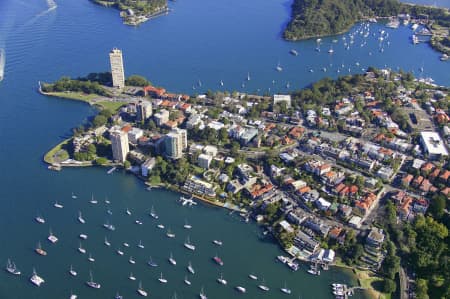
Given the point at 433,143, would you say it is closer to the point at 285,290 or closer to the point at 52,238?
the point at 285,290

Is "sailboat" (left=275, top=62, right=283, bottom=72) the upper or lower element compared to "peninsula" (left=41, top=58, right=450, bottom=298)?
upper

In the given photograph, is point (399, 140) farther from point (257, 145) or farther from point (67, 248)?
point (67, 248)

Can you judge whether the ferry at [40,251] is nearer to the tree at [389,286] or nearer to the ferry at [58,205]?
the ferry at [58,205]

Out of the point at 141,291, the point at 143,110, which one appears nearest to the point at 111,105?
the point at 143,110

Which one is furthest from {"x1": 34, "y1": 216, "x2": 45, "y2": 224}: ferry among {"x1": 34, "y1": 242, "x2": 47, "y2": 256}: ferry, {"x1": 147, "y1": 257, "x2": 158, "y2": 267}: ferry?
{"x1": 147, "y1": 257, "x2": 158, "y2": 267}: ferry

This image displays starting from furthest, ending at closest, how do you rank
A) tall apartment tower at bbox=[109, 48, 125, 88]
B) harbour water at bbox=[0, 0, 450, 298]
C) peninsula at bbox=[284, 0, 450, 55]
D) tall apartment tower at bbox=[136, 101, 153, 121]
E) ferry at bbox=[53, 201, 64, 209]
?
1. peninsula at bbox=[284, 0, 450, 55]
2. tall apartment tower at bbox=[109, 48, 125, 88]
3. tall apartment tower at bbox=[136, 101, 153, 121]
4. ferry at bbox=[53, 201, 64, 209]
5. harbour water at bbox=[0, 0, 450, 298]

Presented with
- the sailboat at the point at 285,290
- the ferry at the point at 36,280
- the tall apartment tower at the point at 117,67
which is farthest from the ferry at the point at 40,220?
the tall apartment tower at the point at 117,67

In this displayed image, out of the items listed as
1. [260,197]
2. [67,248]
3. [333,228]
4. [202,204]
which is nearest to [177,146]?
[202,204]

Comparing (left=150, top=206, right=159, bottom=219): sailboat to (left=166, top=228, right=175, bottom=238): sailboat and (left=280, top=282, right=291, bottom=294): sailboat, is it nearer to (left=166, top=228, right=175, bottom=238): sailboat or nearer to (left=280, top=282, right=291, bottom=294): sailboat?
(left=166, top=228, right=175, bottom=238): sailboat
